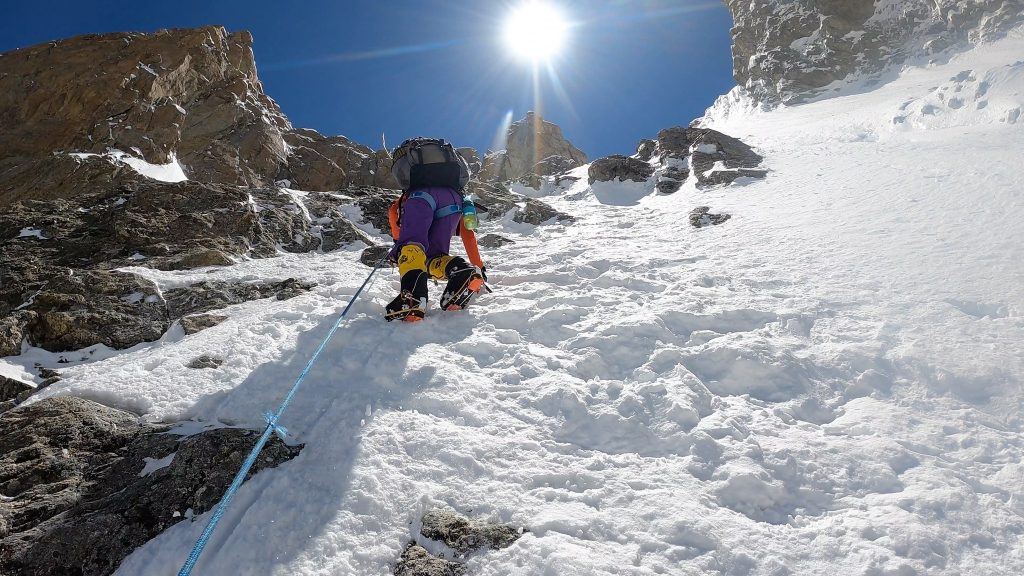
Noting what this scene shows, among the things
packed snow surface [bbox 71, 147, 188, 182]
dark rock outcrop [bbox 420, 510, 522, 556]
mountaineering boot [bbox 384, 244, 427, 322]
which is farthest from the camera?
packed snow surface [bbox 71, 147, 188, 182]

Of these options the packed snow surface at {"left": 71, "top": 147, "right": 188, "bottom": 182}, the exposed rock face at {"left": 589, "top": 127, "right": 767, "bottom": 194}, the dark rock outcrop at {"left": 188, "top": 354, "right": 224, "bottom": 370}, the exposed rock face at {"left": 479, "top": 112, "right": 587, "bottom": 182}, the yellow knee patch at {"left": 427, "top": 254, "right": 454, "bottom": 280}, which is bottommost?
the dark rock outcrop at {"left": 188, "top": 354, "right": 224, "bottom": 370}

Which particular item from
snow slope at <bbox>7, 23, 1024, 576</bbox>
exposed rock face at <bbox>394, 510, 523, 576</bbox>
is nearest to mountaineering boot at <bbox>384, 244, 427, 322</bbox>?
snow slope at <bbox>7, 23, 1024, 576</bbox>

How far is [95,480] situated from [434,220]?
440 cm

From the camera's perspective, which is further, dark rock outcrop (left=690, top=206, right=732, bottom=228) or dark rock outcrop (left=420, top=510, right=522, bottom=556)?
dark rock outcrop (left=690, top=206, right=732, bottom=228)

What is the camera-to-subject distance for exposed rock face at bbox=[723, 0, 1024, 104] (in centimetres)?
2322

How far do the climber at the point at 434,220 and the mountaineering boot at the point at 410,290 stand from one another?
0.04 ft

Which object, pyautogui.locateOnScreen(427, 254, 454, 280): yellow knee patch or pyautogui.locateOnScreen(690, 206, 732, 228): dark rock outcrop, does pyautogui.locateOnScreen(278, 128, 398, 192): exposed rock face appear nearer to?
pyautogui.locateOnScreen(690, 206, 732, 228): dark rock outcrop

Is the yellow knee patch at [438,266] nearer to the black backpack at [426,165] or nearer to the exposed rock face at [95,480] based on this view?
the black backpack at [426,165]

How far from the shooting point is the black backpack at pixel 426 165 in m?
6.34

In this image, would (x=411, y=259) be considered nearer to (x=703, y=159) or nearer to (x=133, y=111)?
(x=703, y=159)

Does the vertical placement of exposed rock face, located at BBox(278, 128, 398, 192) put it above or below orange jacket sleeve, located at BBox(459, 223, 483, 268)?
above

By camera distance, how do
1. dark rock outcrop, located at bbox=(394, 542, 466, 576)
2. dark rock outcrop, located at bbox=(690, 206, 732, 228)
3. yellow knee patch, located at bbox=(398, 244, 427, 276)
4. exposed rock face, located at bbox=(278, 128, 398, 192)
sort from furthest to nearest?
exposed rock face, located at bbox=(278, 128, 398, 192) → dark rock outcrop, located at bbox=(690, 206, 732, 228) → yellow knee patch, located at bbox=(398, 244, 427, 276) → dark rock outcrop, located at bbox=(394, 542, 466, 576)

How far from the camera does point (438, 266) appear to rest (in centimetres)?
592

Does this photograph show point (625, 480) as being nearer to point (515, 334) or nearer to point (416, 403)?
point (416, 403)
